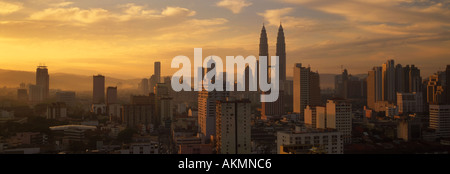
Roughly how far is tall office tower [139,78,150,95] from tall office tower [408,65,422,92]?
12.8 m

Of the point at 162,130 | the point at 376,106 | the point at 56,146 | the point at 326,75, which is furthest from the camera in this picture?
the point at 326,75

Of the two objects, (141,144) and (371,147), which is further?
(371,147)

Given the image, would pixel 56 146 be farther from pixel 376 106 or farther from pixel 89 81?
pixel 376 106

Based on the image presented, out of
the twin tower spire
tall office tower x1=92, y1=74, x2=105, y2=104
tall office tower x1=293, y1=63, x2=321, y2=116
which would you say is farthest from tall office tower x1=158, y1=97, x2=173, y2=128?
the twin tower spire

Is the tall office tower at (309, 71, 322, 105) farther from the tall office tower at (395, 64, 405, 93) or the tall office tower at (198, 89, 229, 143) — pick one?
the tall office tower at (198, 89, 229, 143)

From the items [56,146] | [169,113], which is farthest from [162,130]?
[56,146]

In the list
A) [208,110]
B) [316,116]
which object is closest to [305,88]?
[316,116]

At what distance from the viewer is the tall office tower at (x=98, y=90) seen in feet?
57.4

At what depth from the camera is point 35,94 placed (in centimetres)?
1534

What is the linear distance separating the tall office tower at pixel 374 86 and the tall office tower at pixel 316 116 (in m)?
7.65

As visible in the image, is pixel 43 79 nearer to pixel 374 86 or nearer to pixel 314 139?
pixel 314 139

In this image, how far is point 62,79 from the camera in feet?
45.3

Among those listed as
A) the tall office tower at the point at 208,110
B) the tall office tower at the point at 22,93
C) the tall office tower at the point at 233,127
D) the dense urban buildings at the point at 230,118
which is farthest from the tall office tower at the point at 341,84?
the tall office tower at the point at 22,93
